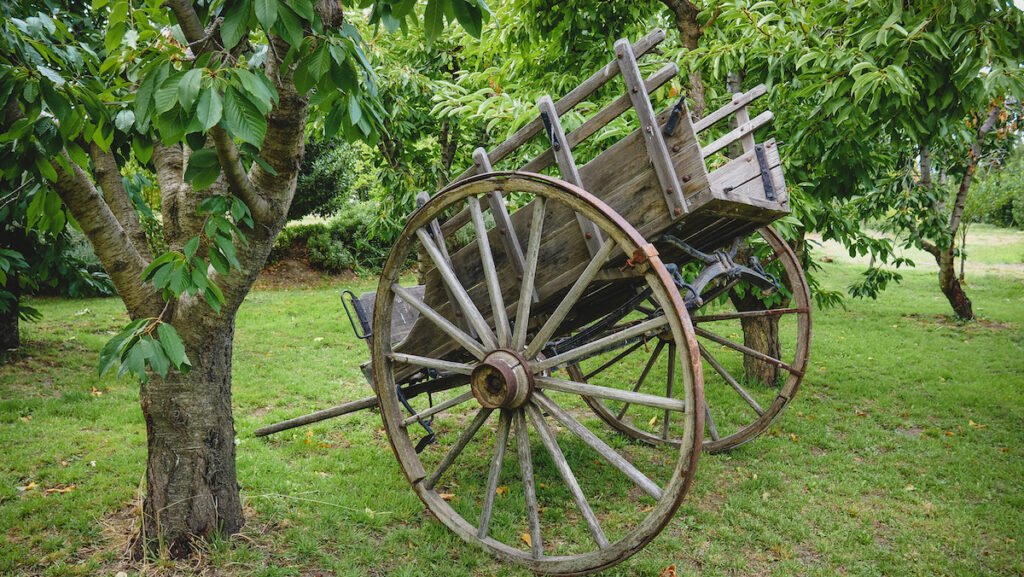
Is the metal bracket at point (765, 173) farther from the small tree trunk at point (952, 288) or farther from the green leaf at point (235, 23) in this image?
the small tree trunk at point (952, 288)

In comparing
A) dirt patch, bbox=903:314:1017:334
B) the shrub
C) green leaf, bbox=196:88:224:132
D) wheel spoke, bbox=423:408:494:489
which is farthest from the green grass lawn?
the shrub

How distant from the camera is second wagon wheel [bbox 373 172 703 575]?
2.77m

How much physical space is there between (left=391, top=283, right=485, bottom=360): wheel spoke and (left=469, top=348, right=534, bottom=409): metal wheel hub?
87 mm

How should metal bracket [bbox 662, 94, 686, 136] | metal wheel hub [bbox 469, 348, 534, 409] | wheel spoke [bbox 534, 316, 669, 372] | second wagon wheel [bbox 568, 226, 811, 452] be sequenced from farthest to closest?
1. second wagon wheel [bbox 568, 226, 811, 452]
2. metal wheel hub [bbox 469, 348, 534, 409]
3. wheel spoke [bbox 534, 316, 669, 372]
4. metal bracket [bbox 662, 94, 686, 136]

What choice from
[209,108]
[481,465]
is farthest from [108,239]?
[481,465]

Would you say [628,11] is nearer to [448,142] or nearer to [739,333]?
[448,142]

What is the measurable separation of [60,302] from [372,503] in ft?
35.1

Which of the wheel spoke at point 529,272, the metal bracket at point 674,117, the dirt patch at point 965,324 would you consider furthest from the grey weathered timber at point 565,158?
the dirt patch at point 965,324

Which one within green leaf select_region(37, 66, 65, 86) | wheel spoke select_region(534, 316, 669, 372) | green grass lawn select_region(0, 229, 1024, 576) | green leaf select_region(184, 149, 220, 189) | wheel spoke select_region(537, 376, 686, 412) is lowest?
green grass lawn select_region(0, 229, 1024, 576)

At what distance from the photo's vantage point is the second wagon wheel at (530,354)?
2766mm

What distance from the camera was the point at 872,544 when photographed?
11.9ft

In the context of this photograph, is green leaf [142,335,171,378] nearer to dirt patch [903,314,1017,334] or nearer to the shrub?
dirt patch [903,314,1017,334]

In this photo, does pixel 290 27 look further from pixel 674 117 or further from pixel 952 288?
pixel 952 288

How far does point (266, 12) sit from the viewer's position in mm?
1648
